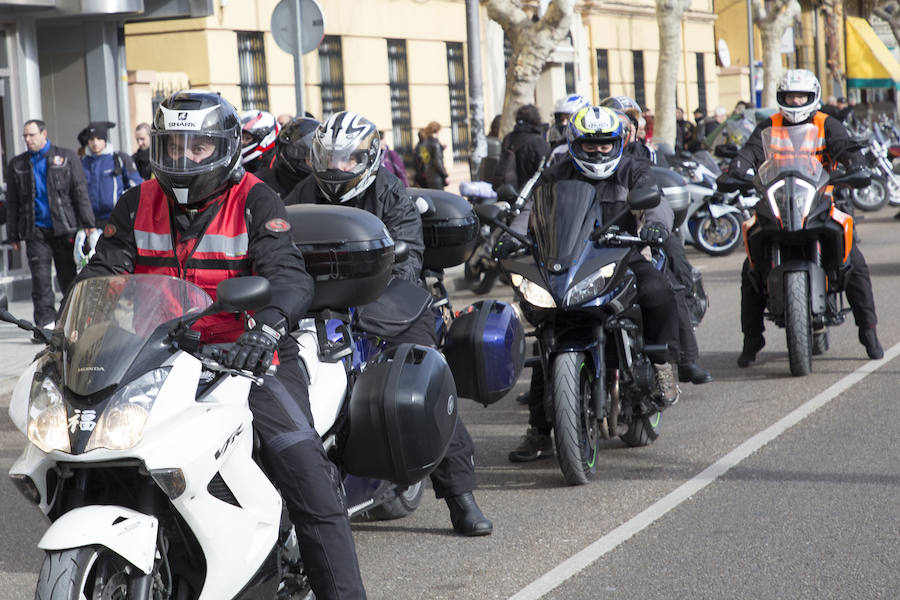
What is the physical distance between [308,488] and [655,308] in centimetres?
302

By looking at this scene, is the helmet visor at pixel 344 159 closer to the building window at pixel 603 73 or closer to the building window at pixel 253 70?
the building window at pixel 253 70

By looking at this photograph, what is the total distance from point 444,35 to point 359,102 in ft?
10.6

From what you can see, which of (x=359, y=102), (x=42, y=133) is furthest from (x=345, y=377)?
(x=359, y=102)

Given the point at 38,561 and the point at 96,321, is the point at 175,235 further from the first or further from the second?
the point at 38,561

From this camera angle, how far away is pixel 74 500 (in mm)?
3527

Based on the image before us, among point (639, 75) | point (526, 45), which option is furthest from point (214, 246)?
point (639, 75)

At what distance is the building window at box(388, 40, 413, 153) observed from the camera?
24.8 metres

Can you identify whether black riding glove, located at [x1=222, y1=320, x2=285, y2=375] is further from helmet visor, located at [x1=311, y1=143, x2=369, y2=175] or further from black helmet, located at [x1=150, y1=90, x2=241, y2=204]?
helmet visor, located at [x1=311, y1=143, x2=369, y2=175]

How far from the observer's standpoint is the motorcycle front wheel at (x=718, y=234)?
1720 centimetres

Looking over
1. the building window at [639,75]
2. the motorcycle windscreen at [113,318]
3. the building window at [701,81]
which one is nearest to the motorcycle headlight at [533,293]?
the motorcycle windscreen at [113,318]

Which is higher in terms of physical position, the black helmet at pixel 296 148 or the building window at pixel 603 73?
the building window at pixel 603 73

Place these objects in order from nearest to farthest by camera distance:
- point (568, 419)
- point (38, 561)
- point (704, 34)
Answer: point (38, 561), point (568, 419), point (704, 34)

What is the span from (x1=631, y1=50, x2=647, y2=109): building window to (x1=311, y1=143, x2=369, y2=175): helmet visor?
30376mm

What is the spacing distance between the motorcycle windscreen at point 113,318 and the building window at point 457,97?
2313cm
